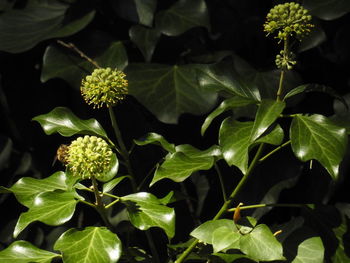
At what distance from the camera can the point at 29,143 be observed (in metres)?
2.09

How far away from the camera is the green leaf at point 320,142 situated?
1.20 m

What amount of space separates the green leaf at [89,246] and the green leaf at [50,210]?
0.04 metres

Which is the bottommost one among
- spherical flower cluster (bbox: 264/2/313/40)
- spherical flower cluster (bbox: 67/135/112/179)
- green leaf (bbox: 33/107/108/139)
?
green leaf (bbox: 33/107/108/139)

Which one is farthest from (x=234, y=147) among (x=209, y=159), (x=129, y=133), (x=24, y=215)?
(x=129, y=133)

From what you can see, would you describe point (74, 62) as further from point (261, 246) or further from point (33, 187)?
point (261, 246)

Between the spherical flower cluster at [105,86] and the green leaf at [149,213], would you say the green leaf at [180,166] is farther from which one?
the spherical flower cluster at [105,86]

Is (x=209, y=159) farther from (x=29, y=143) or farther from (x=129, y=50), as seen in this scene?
(x=29, y=143)

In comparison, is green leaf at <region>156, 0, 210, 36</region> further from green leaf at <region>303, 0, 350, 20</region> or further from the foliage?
green leaf at <region>303, 0, 350, 20</region>

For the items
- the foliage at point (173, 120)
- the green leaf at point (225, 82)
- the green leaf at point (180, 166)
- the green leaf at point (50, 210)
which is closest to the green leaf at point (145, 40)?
the foliage at point (173, 120)

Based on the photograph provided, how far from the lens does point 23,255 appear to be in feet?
4.40

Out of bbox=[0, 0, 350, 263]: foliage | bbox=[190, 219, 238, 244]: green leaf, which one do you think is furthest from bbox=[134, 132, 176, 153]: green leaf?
bbox=[190, 219, 238, 244]: green leaf

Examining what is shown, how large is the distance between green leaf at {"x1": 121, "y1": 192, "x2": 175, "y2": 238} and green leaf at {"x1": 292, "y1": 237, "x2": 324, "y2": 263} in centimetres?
28

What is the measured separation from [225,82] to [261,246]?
389 millimetres

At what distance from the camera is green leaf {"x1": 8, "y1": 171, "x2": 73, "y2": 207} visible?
4.40 ft
